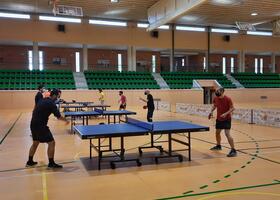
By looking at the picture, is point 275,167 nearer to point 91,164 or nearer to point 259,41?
point 91,164

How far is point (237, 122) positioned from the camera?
14141 mm

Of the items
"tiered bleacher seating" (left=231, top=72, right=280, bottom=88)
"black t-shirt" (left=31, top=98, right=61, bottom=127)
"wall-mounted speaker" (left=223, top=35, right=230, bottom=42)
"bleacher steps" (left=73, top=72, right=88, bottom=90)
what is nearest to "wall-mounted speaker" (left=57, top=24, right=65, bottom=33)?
"bleacher steps" (left=73, top=72, right=88, bottom=90)

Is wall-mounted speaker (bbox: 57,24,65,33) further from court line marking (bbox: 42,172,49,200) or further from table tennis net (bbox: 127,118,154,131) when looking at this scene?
court line marking (bbox: 42,172,49,200)

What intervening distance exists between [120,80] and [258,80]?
583 inches

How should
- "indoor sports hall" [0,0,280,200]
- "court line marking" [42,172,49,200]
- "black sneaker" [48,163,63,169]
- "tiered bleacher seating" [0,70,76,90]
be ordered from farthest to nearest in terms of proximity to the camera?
"tiered bleacher seating" [0,70,76,90] < "black sneaker" [48,163,63,169] < "indoor sports hall" [0,0,280,200] < "court line marking" [42,172,49,200]

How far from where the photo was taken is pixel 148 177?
18.7 ft

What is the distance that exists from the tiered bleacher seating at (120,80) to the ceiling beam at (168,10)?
6136mm

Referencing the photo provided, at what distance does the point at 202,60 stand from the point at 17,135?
30446 millimetres

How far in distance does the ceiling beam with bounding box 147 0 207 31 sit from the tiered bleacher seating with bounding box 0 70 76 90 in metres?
8.46

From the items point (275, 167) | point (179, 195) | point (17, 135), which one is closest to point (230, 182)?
point (179, 195)

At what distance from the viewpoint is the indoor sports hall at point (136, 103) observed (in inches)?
218

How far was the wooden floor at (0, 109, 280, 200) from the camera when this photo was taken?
4766 millimetres

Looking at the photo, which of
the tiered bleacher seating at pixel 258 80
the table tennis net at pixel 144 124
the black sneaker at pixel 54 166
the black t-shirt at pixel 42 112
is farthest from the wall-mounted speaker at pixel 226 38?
the black sneaker at pixel 54 166

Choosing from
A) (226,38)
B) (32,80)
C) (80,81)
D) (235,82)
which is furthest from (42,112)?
(226,38)
